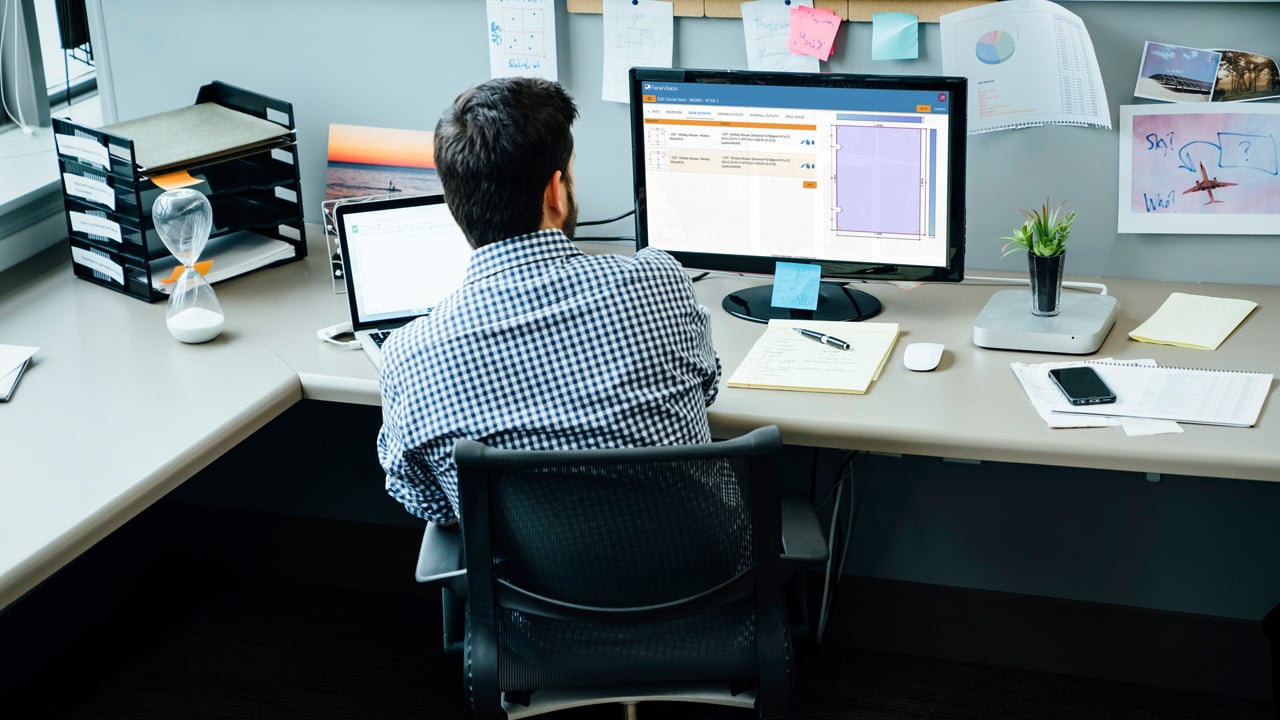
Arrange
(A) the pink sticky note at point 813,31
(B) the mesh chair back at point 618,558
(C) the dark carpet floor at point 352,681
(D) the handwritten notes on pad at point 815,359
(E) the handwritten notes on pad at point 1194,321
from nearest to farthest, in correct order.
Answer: (B) the mesh chair back at point 618,558
(D) the handwritten notes on pad at point 815,359
(E) the handwritten notes on pad at point 1194,321
(A) the pink sticky note at point 813,31
(C) the dark carpet floor at point 352,681

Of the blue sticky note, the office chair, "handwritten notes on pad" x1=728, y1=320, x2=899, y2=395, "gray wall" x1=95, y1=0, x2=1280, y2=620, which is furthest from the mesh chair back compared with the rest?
"gray wall" x1=95, y1=0, x2=1280, y2=620

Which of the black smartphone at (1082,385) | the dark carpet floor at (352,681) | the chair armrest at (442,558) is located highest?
the black smartphone at (1082,385)

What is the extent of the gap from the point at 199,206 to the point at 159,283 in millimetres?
203

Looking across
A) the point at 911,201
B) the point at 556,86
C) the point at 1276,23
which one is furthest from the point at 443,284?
the point at 1276,23

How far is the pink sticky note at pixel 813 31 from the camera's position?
1.96 m

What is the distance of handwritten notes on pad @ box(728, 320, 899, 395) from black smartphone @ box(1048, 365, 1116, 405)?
24 cm

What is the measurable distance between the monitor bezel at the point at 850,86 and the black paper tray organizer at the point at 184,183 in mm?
693

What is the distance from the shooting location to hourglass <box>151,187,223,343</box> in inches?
71.9

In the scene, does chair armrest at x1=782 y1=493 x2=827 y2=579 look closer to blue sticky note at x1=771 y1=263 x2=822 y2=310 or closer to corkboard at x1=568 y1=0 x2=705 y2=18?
blue sticky note at x1=771 y1=263 x2=822 y2=310

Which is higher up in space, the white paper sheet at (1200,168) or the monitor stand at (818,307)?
the white paper sheet at (1200,168)

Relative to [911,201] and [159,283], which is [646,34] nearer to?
[911,201]

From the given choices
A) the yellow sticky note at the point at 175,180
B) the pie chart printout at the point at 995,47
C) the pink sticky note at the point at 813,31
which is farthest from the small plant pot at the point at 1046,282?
the yellow sticky note at the point at 175,180

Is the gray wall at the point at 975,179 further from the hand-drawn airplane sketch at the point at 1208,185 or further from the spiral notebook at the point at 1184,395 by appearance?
the spiral notebook at the point at 1184,395

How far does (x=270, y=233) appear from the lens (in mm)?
2203
